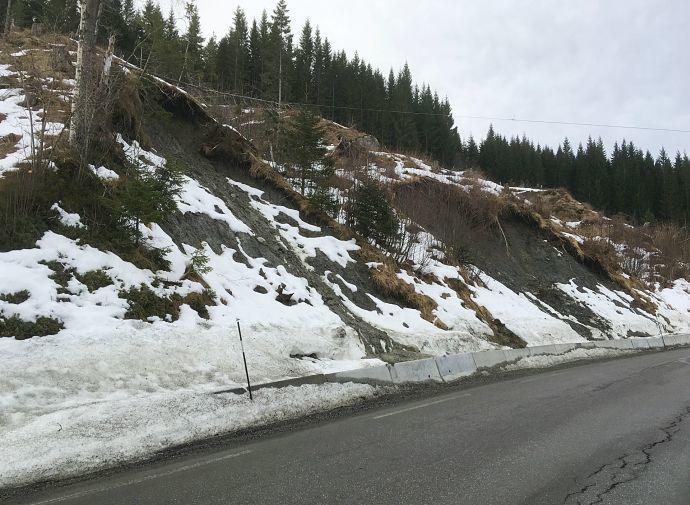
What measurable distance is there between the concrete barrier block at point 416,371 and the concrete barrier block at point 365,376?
0.75ft

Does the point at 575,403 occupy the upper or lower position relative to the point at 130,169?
lower

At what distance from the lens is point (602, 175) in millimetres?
79375

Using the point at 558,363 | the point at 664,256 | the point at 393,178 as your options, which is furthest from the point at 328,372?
the point at 664,256

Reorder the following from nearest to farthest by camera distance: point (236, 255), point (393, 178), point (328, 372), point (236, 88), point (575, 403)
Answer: point (575, 403) < point (328, 372) < point (236, 255) < point (393, 178) < point (236, 88)

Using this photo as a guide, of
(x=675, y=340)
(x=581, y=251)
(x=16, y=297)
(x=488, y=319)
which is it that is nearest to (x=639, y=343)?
(x=675, y=340)

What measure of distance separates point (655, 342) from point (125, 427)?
22.2 metres

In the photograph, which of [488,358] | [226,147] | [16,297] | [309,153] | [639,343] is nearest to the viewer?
[16,297]

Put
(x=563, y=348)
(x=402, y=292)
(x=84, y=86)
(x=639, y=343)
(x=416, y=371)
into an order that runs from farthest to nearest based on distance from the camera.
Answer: (x=639, y=343) → (x=563, y=348) → (x=402, y=292) → (x=84, y=86) → (x=416, y=371)

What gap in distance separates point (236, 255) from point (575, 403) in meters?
8.84

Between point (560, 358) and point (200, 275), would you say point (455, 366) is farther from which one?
point (200, 275)

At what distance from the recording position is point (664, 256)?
3706cm

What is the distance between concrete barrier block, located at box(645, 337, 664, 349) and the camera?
20.6 metres

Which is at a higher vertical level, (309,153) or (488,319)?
(309,153)

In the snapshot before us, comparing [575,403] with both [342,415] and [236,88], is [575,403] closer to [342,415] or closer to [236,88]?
[342,415]
